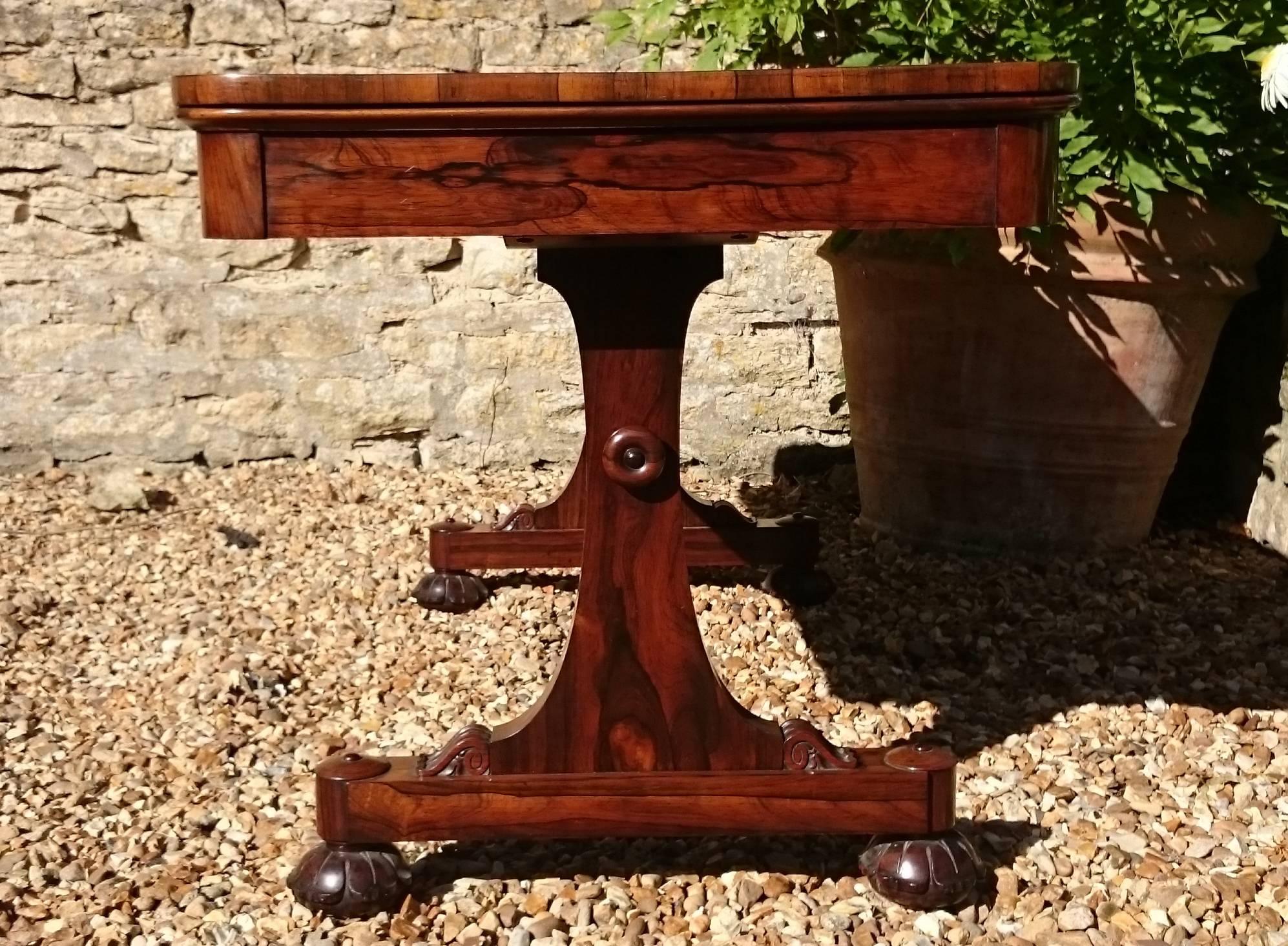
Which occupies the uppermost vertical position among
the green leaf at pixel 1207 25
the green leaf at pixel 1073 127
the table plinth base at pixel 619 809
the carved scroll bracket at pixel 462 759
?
the green leaf at pixel 1207 25

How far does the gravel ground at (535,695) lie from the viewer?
1.82m

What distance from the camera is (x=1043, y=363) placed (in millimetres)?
3059

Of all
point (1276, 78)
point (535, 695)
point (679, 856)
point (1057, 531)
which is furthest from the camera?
point (1057, 531)

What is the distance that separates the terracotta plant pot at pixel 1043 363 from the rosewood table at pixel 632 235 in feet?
4.04

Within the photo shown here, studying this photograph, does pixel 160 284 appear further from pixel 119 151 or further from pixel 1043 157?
pixel 1043 157

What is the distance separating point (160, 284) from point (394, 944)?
8.28ft

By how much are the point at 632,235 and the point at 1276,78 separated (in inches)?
49.9

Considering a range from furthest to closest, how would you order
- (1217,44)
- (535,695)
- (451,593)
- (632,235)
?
1. (451,593)
2. (1217,44)
3. (535,695)
4. (632,235)

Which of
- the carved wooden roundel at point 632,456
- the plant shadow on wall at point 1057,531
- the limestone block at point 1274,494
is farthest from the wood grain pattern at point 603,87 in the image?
the limestone block at point 1274,494

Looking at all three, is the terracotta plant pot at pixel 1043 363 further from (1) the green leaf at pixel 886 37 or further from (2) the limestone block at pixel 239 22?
(2) the limestone block at pixel 239 22

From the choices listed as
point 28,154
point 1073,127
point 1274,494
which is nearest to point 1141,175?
point 1073,127

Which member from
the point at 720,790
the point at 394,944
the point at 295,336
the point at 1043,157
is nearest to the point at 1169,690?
the point at 720,790

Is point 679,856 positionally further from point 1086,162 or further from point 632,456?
point 1086,162

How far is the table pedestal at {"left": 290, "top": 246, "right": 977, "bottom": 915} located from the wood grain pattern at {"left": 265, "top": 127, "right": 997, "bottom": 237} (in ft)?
0.77
